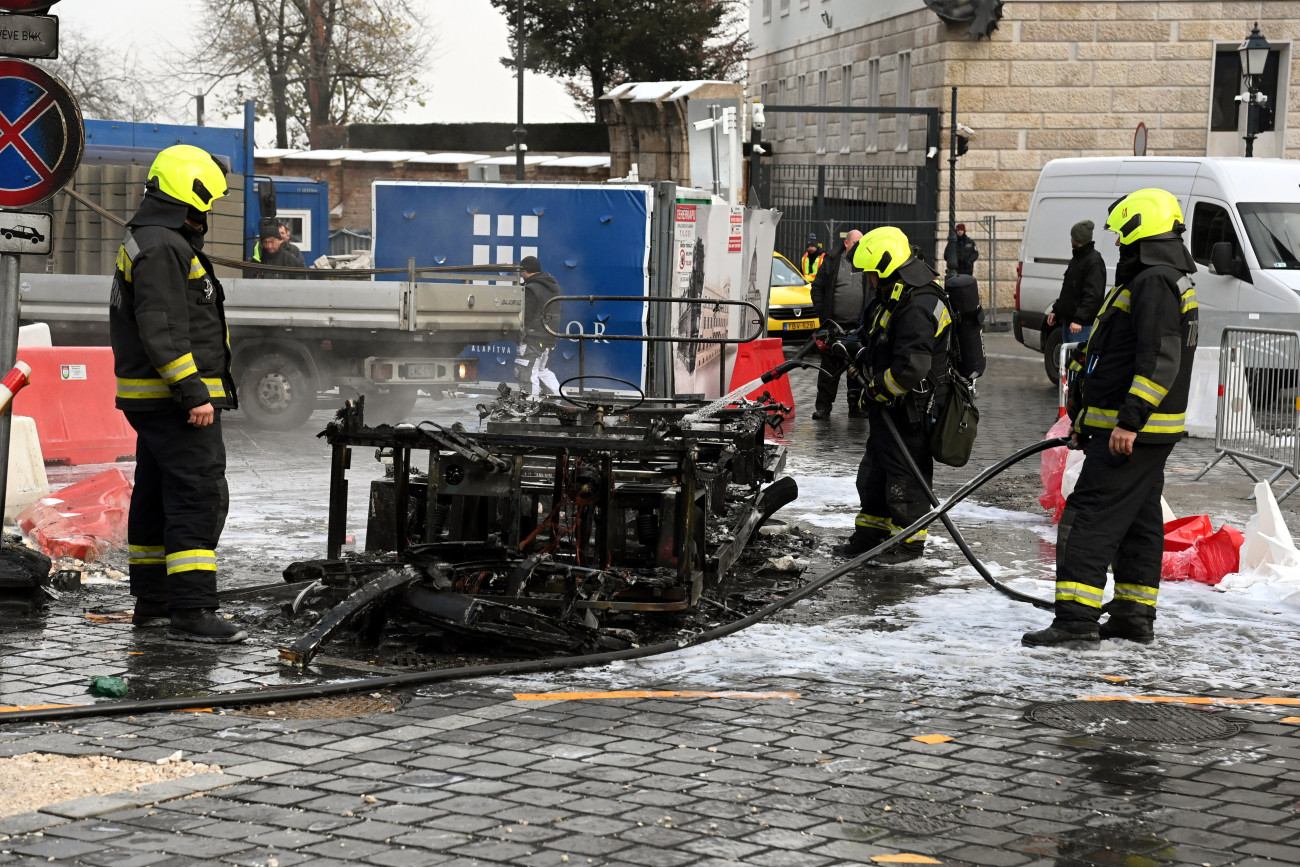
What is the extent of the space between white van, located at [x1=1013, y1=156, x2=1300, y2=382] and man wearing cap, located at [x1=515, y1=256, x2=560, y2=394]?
492 centimetres

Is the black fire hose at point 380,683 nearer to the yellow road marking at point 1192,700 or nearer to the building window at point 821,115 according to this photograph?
the yellow road marking at point 1192,700

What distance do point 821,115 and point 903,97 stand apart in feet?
24.2

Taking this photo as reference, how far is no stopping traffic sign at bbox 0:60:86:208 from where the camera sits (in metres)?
6.77

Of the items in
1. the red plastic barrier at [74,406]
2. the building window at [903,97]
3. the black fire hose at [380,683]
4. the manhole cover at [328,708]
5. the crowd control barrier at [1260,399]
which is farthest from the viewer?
the building window at [903,97]

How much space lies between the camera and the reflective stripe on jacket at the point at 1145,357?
262 inches

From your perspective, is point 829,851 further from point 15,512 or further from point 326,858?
point 15,512

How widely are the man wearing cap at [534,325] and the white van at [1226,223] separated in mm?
4916

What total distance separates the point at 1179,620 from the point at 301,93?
48.4 m

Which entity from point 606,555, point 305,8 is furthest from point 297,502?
point 305,8

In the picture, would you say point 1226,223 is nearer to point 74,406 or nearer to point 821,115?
point 74,406

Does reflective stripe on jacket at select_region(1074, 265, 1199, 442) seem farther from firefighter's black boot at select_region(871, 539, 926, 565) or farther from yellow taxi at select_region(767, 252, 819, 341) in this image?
yellow taxi at select_region(767, 252, 819, 341)

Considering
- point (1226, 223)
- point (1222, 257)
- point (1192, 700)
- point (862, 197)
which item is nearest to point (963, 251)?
point (862, 197)

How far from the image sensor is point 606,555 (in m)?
6.81

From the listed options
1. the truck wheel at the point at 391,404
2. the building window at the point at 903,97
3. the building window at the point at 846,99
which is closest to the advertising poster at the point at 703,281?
the truck wheel at the point at 391,404
